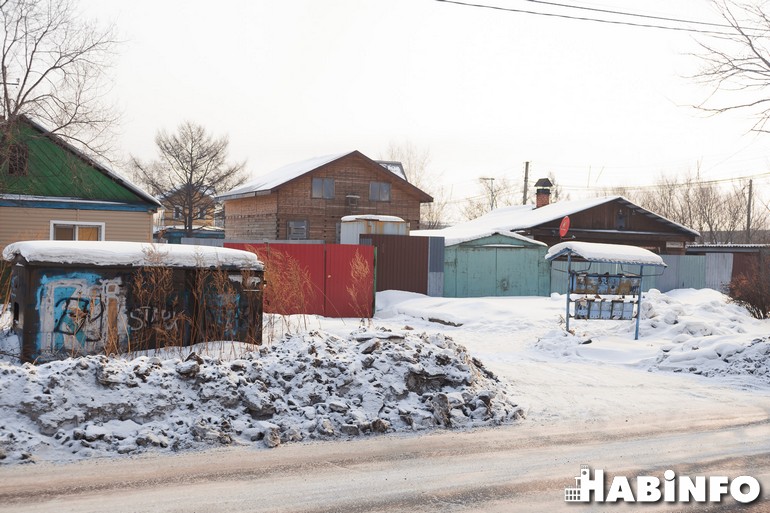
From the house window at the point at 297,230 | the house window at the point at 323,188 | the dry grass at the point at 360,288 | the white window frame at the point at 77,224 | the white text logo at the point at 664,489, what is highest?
the house window at the point at 323,188

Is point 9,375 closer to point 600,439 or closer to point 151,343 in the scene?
point 151,343

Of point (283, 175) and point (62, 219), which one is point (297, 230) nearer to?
point (283, 175)

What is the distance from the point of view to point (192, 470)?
230 inches

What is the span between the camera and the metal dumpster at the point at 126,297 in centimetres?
916

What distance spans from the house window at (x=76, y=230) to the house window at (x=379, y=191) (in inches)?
719

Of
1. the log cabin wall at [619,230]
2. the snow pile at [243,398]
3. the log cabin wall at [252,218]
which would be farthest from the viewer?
the log cabin wall at [252,218]

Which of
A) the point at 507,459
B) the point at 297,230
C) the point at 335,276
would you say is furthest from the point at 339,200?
the point at 507,459

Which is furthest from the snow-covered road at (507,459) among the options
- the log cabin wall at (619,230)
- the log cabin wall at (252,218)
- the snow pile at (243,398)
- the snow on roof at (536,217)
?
the log cabin wall at (252,218)

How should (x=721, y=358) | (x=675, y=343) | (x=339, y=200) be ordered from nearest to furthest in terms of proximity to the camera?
1. (x=721, y=358)
2. (x=675, y=343)
3. (x=339, y=200)

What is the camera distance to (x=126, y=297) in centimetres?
962

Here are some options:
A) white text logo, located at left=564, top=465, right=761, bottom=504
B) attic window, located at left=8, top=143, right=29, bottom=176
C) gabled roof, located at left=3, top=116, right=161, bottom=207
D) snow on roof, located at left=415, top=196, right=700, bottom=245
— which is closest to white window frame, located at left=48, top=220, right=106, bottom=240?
gabled roof, located at left=3, top=116, right=161, bottom=207

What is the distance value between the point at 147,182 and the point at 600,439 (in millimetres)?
55867

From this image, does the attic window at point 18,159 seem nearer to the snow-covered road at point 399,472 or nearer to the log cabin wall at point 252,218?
the log cabin wall at point 252,218

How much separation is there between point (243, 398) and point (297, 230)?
28.2 meters
